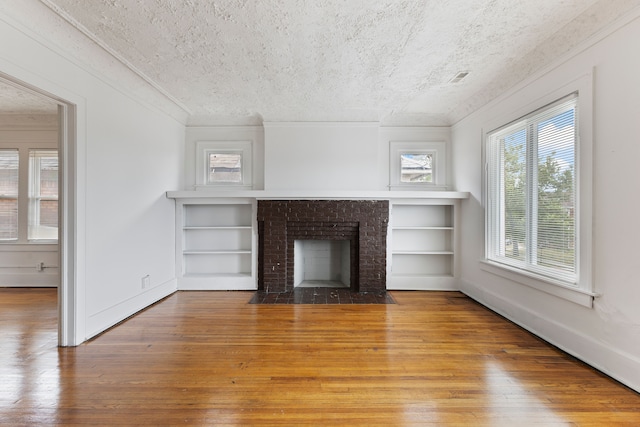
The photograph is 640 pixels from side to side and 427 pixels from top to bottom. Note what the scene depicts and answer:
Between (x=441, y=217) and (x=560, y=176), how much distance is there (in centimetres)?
204

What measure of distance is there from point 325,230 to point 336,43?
2532 millimetres

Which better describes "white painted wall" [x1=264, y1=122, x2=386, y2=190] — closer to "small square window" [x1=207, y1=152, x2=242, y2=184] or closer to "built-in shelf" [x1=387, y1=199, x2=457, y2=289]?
"small square window" [x1=207, y1=152, x2=242, y2=184]

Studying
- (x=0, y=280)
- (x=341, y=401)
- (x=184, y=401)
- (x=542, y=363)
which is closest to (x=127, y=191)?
(x=184, y=401)

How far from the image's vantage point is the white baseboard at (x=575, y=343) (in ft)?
6.31

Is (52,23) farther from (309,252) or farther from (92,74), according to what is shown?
(309,252)

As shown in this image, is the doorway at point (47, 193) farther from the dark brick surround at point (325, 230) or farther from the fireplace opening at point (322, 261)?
the fireplace opening at point (322, 261)

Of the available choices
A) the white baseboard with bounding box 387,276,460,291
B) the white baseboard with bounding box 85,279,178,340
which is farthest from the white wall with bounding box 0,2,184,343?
the white baseboard with bounding box 387,276,460,291

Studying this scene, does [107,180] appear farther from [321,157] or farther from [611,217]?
[611,217]

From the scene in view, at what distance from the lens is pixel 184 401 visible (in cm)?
179

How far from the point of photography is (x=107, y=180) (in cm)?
288

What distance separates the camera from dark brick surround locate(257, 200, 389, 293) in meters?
4.22

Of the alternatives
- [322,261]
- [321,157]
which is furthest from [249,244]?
[321,157]

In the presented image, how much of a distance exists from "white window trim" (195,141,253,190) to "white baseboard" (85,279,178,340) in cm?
158

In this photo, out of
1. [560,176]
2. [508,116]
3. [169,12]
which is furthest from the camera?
[508,116]
